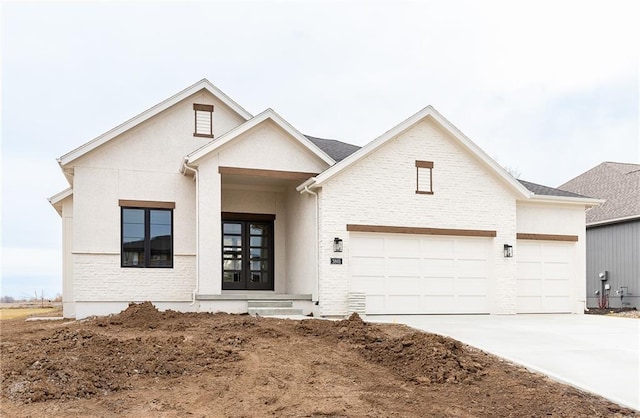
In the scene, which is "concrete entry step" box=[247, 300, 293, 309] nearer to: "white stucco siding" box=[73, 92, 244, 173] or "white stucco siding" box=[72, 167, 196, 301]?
"white stucco siding" box=[72, 167, 196, 301]

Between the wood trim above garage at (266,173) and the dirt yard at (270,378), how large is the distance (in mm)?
5740

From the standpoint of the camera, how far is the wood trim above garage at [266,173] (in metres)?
16.0

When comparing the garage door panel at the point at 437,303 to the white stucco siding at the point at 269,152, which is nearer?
the white stucco siding at the point at 269,152

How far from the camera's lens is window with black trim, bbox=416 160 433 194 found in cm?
1669

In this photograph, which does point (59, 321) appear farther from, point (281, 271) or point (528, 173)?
point (528, 173)

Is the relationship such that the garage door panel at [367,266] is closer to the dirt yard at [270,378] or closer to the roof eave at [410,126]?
the roof eave at [410,126]

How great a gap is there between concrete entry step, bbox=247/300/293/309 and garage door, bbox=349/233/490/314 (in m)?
1.80

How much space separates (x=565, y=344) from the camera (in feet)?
37.0

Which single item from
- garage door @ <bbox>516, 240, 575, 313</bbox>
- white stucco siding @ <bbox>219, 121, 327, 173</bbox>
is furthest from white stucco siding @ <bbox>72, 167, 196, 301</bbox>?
garage door @ <bbox>516, 240, 575, 313</bbox>

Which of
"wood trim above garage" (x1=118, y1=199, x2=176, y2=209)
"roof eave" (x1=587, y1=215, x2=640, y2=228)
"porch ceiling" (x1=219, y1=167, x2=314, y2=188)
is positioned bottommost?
"roof eave" (x1=587, y1=215, x2=640, y2=228)

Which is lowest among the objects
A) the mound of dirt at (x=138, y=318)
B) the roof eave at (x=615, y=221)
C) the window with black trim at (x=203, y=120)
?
the mound of dirt at (x=138, y=318)

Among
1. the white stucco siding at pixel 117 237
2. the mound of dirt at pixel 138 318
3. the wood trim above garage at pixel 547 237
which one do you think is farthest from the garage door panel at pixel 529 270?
Result: the mound of dirt at pixel 138 318

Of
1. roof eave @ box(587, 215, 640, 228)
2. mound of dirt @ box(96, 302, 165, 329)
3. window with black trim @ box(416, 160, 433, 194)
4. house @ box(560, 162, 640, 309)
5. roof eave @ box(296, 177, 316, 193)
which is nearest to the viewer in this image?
mound of dirt @ box(96, 302, 165, 329)

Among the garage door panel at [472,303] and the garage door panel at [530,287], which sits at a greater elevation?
the garage door panel at [530,287]
